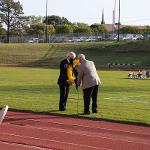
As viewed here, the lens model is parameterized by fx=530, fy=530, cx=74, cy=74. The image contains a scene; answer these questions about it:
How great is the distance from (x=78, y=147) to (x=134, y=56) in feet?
205

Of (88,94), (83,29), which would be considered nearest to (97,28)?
(83,29)

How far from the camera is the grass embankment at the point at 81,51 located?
224 feet

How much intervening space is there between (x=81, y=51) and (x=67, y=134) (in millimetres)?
62877

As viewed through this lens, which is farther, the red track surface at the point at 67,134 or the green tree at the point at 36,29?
the green tree at the point at 36,29

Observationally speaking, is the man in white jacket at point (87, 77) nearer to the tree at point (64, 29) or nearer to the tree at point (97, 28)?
the tree at point (64, 29)

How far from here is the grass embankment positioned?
6831cm

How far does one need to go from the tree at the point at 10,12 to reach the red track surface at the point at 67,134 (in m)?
93.2

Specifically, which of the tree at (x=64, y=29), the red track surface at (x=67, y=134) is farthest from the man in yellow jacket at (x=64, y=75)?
the tree at (x=64, y=29)

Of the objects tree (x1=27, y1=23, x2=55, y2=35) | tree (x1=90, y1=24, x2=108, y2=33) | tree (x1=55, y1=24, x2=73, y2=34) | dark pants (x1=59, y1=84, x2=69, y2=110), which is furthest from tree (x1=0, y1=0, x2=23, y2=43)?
dark pants (x1=59, y1=84, x2=69, y2=110)

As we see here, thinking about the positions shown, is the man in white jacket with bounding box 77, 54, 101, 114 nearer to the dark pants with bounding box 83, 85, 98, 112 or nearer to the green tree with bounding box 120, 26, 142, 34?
the dark pants with bounding box 83, 85, 98, 112

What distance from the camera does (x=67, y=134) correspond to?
11.9 m

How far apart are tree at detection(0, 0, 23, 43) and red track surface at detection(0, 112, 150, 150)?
9318cm

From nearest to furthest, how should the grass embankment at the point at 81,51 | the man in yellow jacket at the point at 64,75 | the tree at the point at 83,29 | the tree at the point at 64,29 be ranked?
1. the man in yellow jacket at the point at 64,75
2. the grass embankment at the point at 81,51
3. the tree at the point at 64,29
4. the tree at the point at 83,29

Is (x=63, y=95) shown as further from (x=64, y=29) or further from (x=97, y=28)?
(x=97, y=28)
